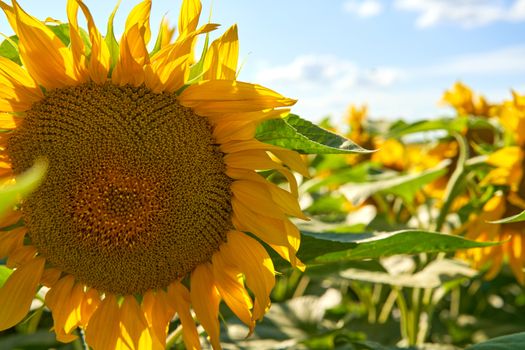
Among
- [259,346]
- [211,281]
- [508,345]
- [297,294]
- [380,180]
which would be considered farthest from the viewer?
[297,294]

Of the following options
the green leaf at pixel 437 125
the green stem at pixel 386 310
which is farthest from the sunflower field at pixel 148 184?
the green stem at pixel 386 310

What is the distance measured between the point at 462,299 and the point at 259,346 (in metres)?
1.86

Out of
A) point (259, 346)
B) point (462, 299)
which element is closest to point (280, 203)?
point (259, 346)

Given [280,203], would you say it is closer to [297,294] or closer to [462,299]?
[297,294]

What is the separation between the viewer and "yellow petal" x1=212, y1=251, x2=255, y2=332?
1.14m

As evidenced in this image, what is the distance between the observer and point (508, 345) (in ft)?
3.42

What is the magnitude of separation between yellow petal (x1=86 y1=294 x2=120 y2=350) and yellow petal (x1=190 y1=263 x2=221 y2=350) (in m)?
0.14

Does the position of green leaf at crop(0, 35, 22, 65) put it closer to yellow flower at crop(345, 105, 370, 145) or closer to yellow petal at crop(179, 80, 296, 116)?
yellow petal at crop(179, 80, 296, 116)

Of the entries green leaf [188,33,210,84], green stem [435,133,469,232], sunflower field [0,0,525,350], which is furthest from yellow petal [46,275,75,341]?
green stem [435,133,469,232]

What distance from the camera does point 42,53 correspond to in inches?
40.7

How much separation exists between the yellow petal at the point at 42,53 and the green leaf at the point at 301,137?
0.33m

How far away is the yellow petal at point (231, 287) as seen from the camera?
114 centimetres

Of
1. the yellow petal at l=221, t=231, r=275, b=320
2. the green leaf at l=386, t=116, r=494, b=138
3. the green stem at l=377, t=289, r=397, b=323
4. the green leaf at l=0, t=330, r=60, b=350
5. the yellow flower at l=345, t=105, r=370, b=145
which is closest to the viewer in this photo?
the yellow petal at l=221, t=231, r=275, b=320

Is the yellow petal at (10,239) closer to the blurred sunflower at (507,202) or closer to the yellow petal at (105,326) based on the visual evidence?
the yellow petal at (105,326)
